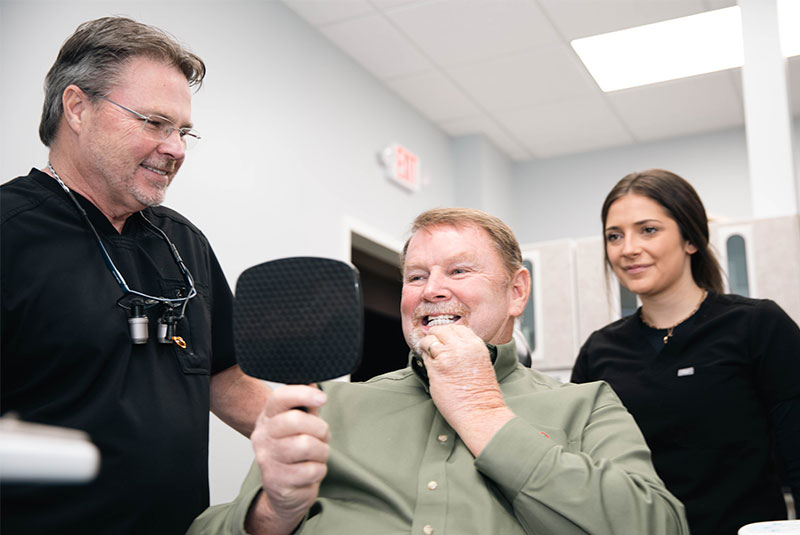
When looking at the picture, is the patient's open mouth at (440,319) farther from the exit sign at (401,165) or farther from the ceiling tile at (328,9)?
the exit sign at (401,165)

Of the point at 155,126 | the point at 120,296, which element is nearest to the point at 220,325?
the point at 120,296

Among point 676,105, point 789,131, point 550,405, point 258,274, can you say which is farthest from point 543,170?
point 258,274

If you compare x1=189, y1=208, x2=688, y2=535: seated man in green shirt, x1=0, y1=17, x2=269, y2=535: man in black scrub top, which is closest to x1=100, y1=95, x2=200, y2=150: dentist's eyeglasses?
x1=0, y1=17, x2=269, y2=535: man in black scrub top

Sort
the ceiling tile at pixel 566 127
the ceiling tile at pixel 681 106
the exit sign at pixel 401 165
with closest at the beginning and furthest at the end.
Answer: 1. the exit sign at pixel 401 165
2. the ceiling tile at pixel 681 106
3. the ceiling tile at pixel 566 127

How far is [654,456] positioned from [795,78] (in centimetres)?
343

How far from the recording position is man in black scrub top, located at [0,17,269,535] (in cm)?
121

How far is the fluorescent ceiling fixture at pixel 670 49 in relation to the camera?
3740 mm

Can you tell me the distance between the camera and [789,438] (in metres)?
1.69

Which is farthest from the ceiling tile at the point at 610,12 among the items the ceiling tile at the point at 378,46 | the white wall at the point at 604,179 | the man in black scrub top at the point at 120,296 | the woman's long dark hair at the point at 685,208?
the man in black scrub top at the point at 120,296

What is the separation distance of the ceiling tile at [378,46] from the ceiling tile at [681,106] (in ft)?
4.17

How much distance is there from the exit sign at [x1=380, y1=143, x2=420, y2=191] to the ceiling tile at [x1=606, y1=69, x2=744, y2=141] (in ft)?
4.08

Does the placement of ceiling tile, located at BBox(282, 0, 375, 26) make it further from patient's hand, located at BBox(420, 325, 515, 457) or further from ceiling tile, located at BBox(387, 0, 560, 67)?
patient's hand, located at BBox(420, 325, 515, 457)

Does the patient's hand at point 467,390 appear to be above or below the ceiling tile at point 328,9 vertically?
below

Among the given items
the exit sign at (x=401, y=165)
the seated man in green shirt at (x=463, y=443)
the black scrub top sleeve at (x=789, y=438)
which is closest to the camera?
the seated man in green shirt at (x=463, y=443)
